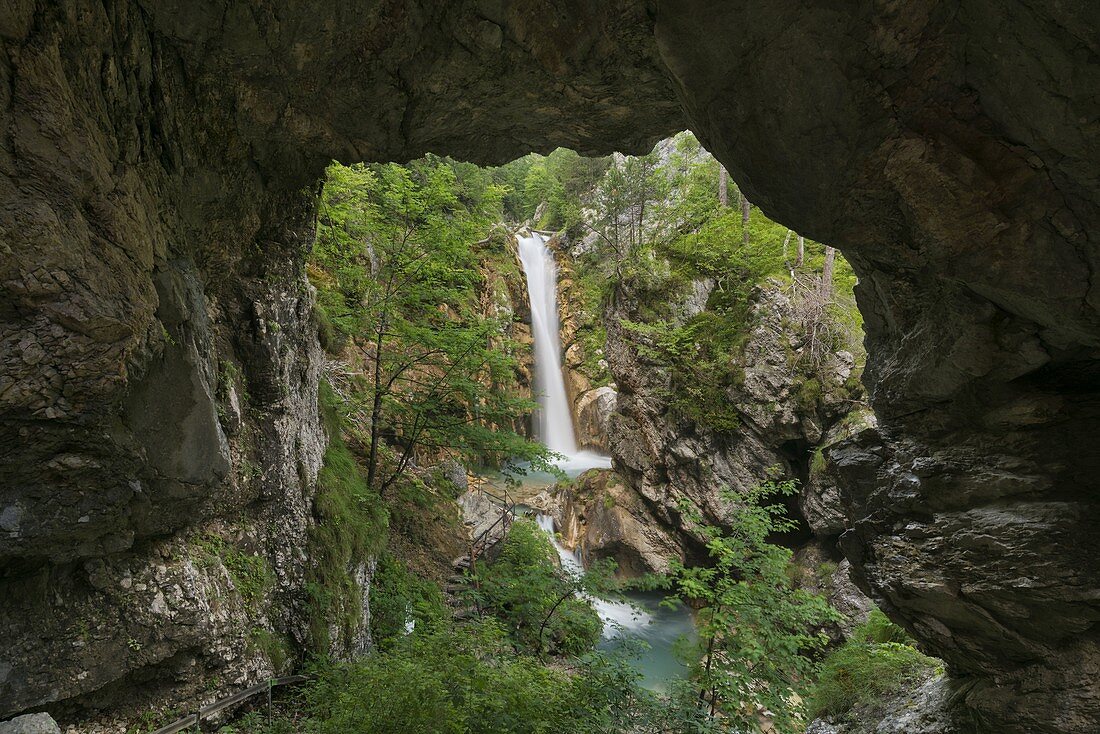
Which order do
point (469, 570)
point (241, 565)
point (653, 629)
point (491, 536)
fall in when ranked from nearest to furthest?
point (241, 565) → point (469, 570) → point (491, 536) → point (653, 629)

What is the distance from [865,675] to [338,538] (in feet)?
21.2

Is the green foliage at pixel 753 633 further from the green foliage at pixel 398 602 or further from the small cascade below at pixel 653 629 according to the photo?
the small cascade below at pixel 653 629

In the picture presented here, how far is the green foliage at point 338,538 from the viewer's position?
5.78 meters

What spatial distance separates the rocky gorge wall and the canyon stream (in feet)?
16.0

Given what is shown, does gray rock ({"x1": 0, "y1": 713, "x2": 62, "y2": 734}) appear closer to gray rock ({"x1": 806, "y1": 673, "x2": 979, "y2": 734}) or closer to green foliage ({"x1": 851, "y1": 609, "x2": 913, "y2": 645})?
gray rock ({"x1": 806, "y1": 673, "x2": 979, "y2": 734})

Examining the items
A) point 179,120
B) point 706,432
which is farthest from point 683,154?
point 179,120

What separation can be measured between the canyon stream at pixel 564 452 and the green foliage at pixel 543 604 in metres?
0.92

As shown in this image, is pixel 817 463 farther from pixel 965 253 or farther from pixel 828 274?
pixel 965 253

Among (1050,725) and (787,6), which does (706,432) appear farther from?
(787,6)

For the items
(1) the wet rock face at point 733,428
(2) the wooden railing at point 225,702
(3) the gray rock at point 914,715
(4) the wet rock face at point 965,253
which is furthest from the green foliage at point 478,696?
(1) the wet rock face at point 733,428

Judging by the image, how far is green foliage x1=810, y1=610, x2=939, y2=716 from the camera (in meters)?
5.16

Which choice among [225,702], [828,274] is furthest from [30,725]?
[828,274]

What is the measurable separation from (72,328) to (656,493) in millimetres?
13022

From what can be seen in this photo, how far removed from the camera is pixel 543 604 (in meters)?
7.31
